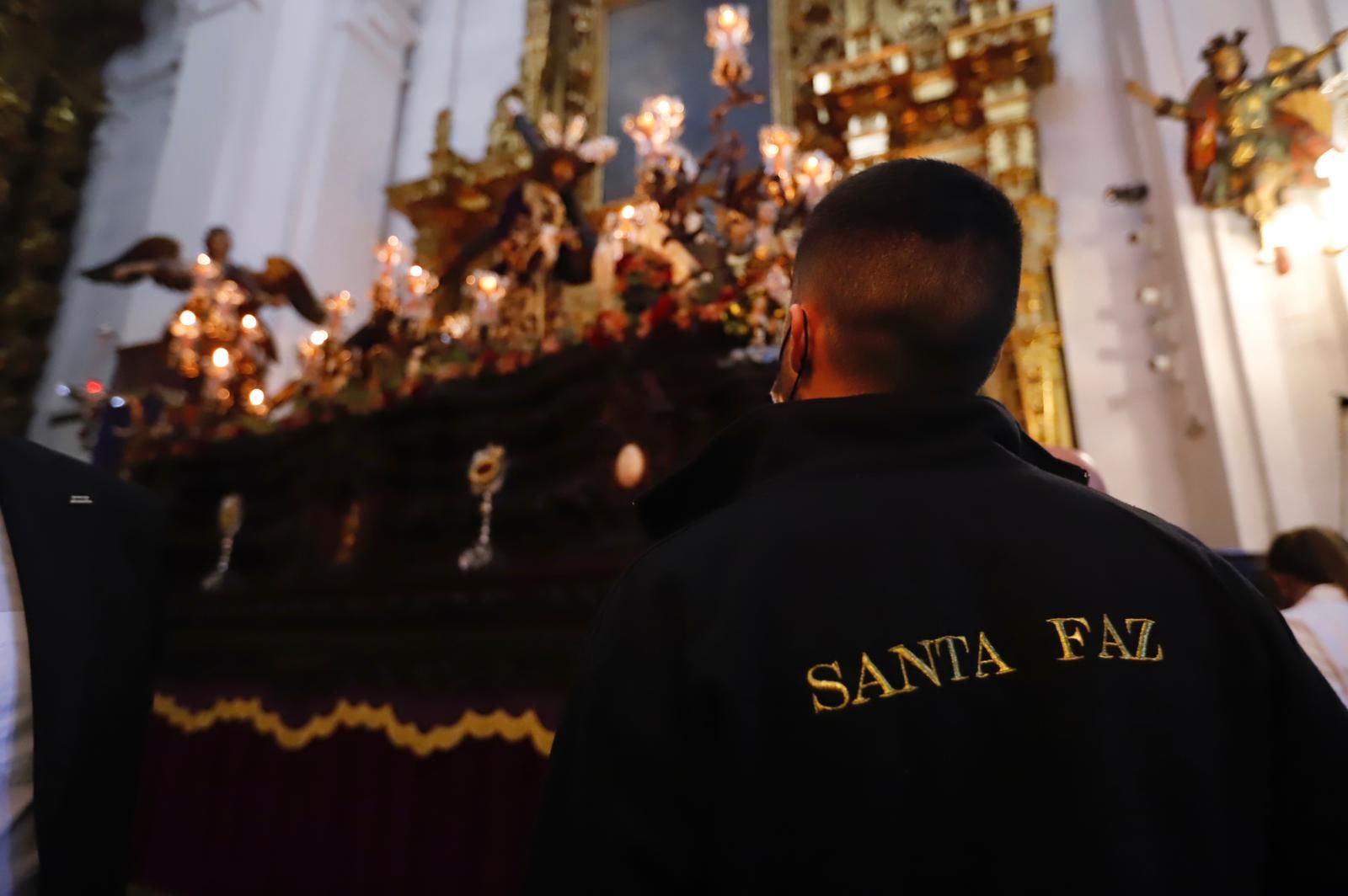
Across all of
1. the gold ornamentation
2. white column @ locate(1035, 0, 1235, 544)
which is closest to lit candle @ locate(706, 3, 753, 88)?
white column @ locate(1035, 0, 1235, 544)

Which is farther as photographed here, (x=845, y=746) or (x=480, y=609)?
(x=480, y=609)

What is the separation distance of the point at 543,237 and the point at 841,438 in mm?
3886

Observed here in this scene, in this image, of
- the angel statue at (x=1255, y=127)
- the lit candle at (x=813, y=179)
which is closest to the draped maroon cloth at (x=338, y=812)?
the lit candle at (x=813, y=179)

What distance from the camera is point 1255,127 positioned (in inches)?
148

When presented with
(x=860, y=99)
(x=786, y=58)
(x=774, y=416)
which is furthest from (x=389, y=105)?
(x=774, y=416)

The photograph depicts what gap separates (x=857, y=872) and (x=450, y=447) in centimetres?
309

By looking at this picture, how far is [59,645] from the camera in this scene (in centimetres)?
122

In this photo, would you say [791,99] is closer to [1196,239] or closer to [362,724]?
[1196,239]

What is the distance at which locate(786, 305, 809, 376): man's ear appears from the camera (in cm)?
88

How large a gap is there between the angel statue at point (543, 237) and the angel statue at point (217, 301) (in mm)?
1789

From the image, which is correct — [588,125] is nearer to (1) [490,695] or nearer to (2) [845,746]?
(1) [490,695]

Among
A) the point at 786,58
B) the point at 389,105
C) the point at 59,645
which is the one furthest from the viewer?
the point at 389,105

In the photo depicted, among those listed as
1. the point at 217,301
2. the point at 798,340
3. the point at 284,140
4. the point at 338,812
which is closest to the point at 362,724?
the point at 338,812

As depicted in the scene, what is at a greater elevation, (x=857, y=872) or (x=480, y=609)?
(x=480, y=609)
